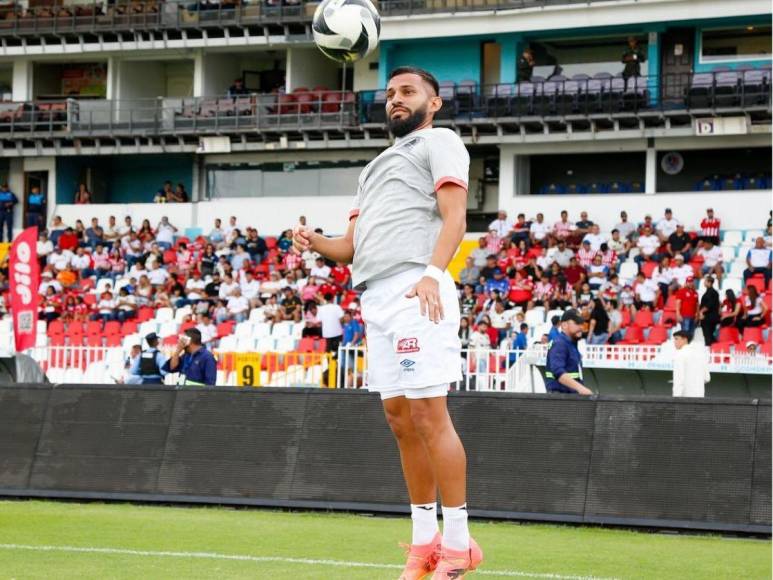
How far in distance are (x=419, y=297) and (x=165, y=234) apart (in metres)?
35.4

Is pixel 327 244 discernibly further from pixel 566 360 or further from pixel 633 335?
pixel 633 335

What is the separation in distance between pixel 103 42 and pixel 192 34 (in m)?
3.24

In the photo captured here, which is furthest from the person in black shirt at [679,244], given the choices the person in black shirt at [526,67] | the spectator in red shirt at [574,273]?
the person in black shirt at [526,67]

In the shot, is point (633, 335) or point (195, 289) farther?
point (195, 289)

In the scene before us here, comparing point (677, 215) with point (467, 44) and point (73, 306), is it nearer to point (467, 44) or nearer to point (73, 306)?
point (467, 44)

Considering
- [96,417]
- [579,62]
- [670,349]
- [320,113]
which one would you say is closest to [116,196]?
[320,113]

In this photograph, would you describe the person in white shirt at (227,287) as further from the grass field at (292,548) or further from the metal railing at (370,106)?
the grass field at (292,548)

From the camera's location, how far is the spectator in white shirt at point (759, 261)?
1149 inches

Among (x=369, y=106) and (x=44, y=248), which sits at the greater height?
(x=369, y=106)

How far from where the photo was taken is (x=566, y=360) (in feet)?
47.6

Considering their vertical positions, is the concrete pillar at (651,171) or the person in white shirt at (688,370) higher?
the concrete pillar at (651,171)

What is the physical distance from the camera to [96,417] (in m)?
13.4

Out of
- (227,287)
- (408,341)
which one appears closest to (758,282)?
(227,287)

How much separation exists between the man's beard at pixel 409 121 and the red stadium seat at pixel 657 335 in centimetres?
2013
